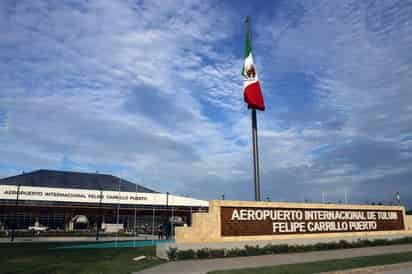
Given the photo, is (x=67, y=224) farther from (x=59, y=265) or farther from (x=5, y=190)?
(x=59, y=265)

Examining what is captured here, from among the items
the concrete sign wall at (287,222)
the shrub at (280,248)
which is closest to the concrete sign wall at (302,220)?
the concrete sign wall at (287,222)

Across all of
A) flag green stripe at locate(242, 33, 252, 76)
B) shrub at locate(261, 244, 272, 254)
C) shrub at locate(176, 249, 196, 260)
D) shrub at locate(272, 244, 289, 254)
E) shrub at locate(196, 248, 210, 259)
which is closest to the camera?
shrub at locate(176, 249, 196, 260)

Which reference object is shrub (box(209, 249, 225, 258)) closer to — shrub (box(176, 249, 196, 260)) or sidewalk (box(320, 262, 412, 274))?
shrub (box(176, 249, 196, 260))

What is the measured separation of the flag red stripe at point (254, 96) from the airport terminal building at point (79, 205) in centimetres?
2767

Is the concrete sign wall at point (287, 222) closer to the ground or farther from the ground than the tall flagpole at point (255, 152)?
closer to the ground

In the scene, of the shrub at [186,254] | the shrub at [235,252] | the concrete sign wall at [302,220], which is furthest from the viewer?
the concrete sign wall at [302,220]

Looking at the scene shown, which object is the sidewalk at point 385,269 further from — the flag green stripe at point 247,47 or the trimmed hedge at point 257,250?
the flag green stripe at point 247,47

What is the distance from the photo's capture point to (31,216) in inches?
2195

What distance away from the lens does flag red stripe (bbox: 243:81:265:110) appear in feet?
72.4

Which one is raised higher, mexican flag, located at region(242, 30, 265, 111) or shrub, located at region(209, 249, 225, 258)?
mexican flag, located at region(242, 30, 265, 111)

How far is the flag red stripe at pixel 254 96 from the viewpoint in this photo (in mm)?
22078

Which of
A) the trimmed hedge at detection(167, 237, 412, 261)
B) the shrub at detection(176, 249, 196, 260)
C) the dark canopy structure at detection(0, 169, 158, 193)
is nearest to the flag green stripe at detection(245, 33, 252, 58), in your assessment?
the trimmed hedge at detection(167, 237, 412, 261)

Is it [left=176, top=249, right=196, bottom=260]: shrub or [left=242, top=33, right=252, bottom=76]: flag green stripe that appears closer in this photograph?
[left=176, top=249, right=196, bottom=260]: shrub

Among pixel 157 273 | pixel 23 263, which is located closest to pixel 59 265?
pixel 23 263
